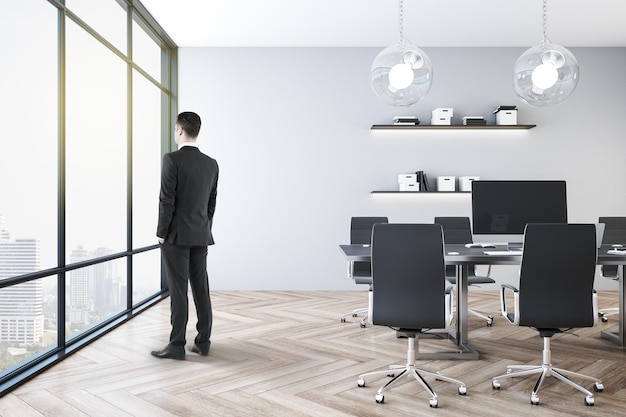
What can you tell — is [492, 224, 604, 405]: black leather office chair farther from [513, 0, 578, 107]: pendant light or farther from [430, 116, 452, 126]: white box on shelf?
[430, 116, 452, 126]: white box on shelf

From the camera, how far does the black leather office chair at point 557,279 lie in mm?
2941

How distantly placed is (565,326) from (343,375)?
1357mm

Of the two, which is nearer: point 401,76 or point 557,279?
point 557,279

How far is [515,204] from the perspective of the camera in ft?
13.6

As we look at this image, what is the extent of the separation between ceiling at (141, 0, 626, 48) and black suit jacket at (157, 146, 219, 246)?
97.1 inches

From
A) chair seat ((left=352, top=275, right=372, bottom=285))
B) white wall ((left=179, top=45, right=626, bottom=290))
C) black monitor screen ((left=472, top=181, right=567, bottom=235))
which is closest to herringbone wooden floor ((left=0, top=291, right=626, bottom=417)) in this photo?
chair seat ((left=352, top=275, right=372, bottom=285))

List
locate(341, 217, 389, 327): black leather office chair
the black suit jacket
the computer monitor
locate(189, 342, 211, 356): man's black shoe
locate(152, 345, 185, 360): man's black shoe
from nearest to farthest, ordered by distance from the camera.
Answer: the black suit jacket
locate(152, 345, 185, 360): man's black shoe
locate(189, 342, 211, 356): man's black shoe
the computer monitor
locate(341, 217, 389, 327): black leather office chair

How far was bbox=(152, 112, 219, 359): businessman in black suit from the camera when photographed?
366 centimetres

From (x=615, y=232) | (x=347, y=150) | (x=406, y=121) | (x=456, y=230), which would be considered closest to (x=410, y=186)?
(x=406, y=121)

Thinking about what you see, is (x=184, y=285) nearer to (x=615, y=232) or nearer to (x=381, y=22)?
(x=381, y=22)

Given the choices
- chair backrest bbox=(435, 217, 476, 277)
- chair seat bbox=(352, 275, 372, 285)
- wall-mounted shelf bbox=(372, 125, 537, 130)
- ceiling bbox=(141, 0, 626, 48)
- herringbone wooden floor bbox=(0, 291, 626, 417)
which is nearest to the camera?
herringbone wooden floor bbox=(0, 291, 626, 417)

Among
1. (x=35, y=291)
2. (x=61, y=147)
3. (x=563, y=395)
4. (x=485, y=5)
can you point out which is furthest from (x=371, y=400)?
(x=485, y=5)

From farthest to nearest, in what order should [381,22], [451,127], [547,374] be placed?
[451,127] → [381,22] → [547,374]

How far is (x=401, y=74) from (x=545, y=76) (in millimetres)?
959
